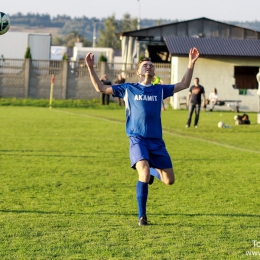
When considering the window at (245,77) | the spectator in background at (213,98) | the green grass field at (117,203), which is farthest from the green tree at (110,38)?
the green grass field at (117,203)

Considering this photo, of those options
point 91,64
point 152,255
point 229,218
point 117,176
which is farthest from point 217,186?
point 152,255

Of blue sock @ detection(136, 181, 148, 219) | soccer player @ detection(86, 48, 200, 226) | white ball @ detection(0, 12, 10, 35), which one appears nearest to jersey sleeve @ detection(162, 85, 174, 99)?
soccer player @ detection(86, 48, 200, 226)

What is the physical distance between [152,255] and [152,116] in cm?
252

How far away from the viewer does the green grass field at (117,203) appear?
7742 mm

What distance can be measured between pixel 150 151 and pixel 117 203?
158cm

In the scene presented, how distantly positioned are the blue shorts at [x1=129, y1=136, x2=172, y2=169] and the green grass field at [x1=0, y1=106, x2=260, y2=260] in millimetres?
698

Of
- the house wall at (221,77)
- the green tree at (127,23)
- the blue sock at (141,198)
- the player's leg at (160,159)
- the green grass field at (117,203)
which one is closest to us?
the green grass field at (117,203)

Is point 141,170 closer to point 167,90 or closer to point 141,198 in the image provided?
point 141,198

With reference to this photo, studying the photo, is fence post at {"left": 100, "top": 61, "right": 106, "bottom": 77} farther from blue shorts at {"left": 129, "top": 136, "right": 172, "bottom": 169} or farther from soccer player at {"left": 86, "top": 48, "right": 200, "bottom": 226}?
blue shorts at {"left": 129, "top": 136, "right": 172, "bottom": 169}

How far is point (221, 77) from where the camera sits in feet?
149

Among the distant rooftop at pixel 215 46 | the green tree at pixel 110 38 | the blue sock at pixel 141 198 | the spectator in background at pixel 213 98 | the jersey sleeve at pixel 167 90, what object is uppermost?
the green tree at pixel 110 38

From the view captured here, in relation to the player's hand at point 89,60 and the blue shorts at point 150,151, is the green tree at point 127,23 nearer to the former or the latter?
the player's hand at point 89,60

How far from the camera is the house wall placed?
148ft

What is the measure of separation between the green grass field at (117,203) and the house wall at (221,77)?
23530 millimetres
